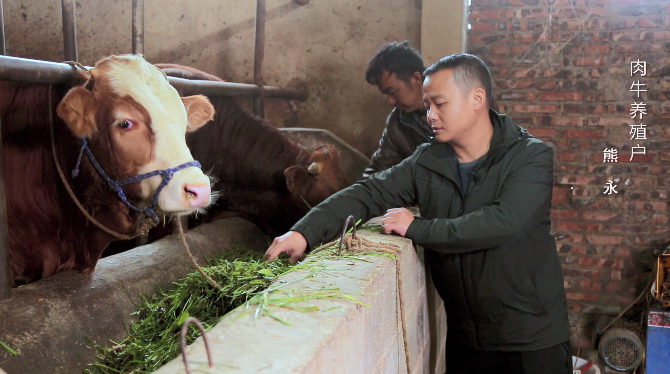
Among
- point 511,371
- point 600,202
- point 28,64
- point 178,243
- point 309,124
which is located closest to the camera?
point 28,64

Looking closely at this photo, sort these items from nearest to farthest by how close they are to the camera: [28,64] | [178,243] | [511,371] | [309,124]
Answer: [28,64], [511,371], [178,243], [309,124]

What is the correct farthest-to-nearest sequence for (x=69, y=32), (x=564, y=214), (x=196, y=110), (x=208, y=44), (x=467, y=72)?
(x=208, y=44) → (x=564, y=214) → (x=69, y=32) → (x=196, y=110) → (x=467, y=72)

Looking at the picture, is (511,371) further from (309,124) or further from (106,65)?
(309,124)

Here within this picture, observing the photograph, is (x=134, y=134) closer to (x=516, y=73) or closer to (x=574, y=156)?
(x=516, y=73)

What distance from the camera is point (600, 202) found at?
5059mm

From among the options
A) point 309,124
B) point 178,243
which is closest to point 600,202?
point 309,124

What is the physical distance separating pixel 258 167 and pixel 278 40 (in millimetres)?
1889

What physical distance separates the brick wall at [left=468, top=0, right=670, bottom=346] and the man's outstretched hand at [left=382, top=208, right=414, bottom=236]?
3.32 meters

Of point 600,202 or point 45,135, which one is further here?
point 600,202

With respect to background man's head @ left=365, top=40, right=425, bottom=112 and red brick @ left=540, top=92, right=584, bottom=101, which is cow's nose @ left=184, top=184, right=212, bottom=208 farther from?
red brick @ left=540, top=92, right=584, bottom=101

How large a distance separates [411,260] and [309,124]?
3614 millimetres

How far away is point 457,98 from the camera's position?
7.39ft

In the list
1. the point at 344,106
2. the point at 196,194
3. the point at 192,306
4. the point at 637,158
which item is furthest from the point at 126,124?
the point at 637,158

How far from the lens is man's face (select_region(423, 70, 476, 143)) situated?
2246mm
